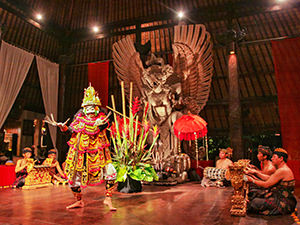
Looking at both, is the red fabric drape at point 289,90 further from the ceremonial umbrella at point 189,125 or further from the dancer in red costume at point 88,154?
the dancer in red costume at point 88,154

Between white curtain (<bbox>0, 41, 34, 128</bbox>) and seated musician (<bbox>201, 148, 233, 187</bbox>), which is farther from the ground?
white curtain (<bbox>0, 41, 34, 128</bbox>)

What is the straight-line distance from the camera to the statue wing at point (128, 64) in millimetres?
5492

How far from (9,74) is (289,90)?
6.31 meters

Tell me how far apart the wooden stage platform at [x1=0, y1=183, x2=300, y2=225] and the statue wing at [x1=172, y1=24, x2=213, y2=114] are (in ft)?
7.38

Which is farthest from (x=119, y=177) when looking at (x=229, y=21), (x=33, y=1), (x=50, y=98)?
(x=33, y=1)

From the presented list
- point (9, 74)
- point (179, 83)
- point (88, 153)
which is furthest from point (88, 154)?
point (9, 74)

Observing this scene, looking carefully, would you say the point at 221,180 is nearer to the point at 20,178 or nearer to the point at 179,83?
the point at 179,83

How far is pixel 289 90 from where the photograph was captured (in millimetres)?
5383

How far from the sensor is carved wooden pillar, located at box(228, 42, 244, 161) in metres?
5.49

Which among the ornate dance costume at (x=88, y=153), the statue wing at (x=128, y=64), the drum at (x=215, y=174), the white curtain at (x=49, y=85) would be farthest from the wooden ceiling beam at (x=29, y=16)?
the drum at (x=215, y=174)

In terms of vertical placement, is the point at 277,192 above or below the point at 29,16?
below

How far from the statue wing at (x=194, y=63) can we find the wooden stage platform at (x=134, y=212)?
225cm

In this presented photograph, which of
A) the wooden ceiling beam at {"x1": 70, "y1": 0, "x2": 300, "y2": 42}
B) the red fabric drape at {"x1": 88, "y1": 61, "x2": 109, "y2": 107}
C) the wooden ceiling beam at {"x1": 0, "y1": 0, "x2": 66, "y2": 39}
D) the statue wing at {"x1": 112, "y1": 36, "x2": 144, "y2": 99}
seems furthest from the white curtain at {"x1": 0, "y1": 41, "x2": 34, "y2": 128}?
the statue wing at {"x1": 112, "y1": 36, "x2": 144, "y2": 99}

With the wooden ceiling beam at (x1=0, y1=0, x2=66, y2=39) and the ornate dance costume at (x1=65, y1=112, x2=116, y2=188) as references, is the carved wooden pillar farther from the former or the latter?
the wooden ceiling beam at (x1=0, y1=0, x2=66, y2=39)
